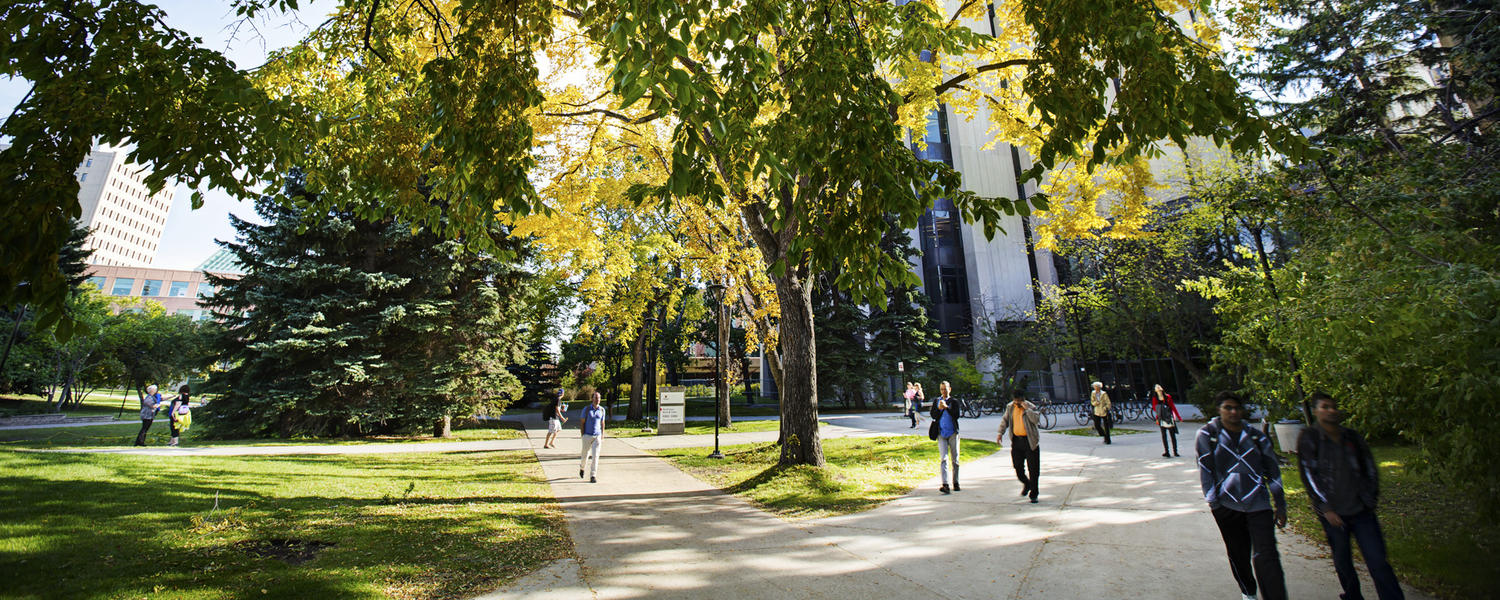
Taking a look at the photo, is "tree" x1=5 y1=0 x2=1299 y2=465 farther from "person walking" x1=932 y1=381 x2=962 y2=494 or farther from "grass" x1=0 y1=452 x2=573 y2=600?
"person walking" x1=932 y1=381 x2=962 y2=494

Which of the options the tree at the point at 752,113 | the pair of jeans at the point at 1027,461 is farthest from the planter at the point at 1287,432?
the tree at the point at 752,113

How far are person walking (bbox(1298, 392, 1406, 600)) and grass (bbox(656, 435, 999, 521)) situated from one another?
4.76 metres

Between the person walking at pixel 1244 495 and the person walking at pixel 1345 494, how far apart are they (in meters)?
0.29

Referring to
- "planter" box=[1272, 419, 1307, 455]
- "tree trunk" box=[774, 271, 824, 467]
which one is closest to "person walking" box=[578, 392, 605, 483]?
"tree trunk" box=[774, 271, 824, 467]

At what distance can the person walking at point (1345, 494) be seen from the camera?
13.9 ft

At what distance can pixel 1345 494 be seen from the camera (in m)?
4.41

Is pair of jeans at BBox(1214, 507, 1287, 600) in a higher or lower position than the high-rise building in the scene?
lower

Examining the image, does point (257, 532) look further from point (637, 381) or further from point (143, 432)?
point (637, 381)

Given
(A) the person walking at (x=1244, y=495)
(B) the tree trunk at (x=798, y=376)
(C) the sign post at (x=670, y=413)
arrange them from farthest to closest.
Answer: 1. (C) the sign post at (x=670, y=413)
2. (B) the tree trunk at (x=798, y=376)
3. (A) the person walking at (x=1244, y=495)

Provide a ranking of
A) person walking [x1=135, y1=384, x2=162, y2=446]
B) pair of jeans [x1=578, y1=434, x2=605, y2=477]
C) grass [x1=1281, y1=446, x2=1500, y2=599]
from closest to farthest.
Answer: grass [x1=1281, y1=446, x2=1500, y2=599] → pair of jeans [x1=578, y1=434, x2=605, y2=477] → person walking [x1=135, y1=384, x2=162, y2=446]

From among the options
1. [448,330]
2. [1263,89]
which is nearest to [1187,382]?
[1263,89]

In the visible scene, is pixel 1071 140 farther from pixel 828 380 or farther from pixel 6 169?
pixel 828 380

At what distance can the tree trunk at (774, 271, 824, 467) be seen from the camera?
10.7 meters

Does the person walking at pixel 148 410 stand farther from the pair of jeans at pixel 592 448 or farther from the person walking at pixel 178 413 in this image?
the pair of jeans at pixel 592 448
